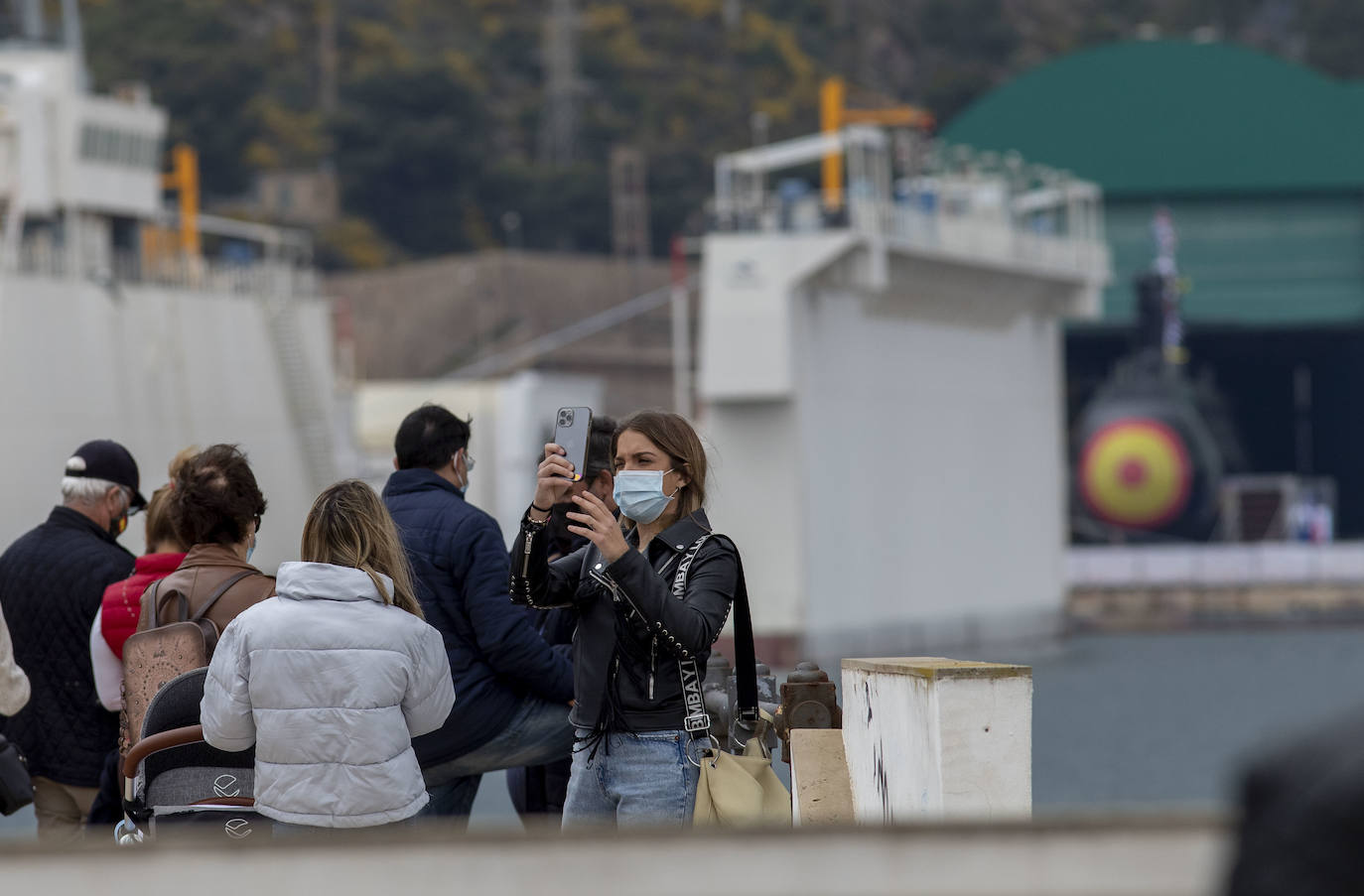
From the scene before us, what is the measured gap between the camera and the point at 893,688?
5535 millimetres

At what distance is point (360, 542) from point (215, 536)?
0.91 m

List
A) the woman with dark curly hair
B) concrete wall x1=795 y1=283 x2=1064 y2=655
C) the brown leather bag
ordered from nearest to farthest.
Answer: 1. the brown leather bag
2. the woman with dark curly hair
3. concrete wall x1=795 y1=283 x2=1064 y2=655

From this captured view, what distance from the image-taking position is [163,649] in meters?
5.76

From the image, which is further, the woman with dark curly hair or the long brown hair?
the woman with dark curly hair

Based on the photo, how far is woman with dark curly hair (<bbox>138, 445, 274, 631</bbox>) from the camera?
5852 millimetres

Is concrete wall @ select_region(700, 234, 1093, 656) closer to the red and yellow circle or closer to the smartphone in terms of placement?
the red and yellow circle

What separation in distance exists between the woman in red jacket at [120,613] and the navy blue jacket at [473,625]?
2.14 feet

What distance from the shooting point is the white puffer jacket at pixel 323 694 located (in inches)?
198

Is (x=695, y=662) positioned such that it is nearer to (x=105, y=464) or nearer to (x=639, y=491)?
(x=639, y=491)

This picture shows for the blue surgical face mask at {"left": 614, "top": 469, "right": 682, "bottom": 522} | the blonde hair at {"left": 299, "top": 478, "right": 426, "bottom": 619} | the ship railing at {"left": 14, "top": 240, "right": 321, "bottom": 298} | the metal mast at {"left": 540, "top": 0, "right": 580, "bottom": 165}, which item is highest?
the metal mast at {"left": 540, "top": 0, "right": 580, "bottom": 165}

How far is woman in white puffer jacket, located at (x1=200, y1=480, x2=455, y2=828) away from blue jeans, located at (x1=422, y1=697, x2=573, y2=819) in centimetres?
101

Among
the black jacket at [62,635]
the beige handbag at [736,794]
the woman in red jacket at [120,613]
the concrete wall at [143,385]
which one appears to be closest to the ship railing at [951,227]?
the concrete wall at [143,385]

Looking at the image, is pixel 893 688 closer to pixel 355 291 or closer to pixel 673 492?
pixel 673 492

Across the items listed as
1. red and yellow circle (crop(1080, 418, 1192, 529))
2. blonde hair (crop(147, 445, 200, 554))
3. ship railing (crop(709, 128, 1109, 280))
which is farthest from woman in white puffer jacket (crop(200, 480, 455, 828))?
red and yellow circle (crop(1080, 418, 1192, 529))
